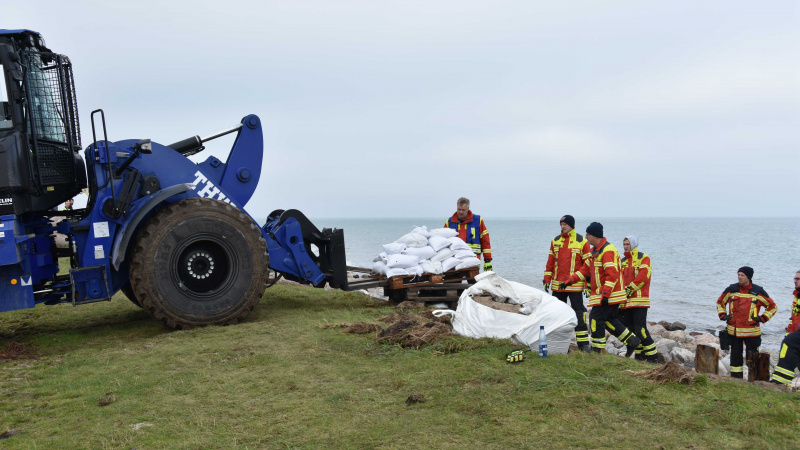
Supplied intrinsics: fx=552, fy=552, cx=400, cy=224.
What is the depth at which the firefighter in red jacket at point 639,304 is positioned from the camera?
7.88m

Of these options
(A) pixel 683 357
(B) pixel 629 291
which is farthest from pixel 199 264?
(A) pixel 683 357

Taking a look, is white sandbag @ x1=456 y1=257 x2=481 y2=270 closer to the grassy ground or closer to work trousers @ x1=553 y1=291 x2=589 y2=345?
work trousers @ x1=553 y1=291 x2=589 y2=345

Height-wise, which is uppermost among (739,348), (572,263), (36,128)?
(36,128)

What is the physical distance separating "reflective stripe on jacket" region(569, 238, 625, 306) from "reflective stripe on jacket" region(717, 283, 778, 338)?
7.20 feet

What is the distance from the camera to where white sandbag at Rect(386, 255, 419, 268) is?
9.23 metres

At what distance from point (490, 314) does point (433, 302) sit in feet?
9.67

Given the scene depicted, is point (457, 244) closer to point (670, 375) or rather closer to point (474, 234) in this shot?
point (474, 234)

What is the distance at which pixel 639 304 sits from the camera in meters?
8.30

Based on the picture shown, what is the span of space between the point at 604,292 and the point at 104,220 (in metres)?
6.61

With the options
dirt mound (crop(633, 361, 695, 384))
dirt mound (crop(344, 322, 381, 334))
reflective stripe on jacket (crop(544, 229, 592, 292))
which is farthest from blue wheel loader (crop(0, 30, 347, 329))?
dirt mound (crop(633, 361, 695, 384))

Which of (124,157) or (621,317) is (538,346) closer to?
(621,317)

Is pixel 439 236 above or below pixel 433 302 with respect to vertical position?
above

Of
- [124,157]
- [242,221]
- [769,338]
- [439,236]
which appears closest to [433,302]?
[439,236]

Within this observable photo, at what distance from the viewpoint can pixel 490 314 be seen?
22.0ft
